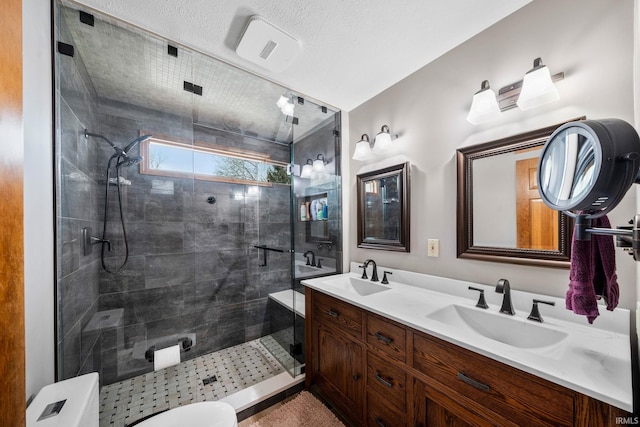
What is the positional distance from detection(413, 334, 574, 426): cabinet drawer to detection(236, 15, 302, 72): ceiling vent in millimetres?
1786

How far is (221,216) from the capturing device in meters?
2.44

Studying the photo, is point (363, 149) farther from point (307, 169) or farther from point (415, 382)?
point (415, 382)

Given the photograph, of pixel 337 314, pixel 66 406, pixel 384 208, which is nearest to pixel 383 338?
pixel 337 314

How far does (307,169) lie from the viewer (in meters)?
2.30

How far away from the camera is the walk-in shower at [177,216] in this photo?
4.75ft

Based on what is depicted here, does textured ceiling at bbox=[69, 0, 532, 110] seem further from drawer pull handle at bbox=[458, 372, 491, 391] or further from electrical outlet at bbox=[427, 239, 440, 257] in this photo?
drawer pull handle at bbox=[458, 372, 491, 391]

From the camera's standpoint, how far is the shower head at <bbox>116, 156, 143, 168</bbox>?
6.02ft

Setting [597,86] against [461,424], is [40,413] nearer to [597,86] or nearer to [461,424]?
[461,424]

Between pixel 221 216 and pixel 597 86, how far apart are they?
273 centimetres

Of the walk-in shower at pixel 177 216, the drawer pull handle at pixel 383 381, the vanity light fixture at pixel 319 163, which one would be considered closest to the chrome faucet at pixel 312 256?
the walk-in shower at pixel 177 216

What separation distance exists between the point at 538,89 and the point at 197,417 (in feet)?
7.49

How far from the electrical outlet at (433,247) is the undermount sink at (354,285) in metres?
0.44

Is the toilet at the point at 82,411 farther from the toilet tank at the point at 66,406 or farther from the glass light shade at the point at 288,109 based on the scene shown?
the glass light shade at the point at 288,109

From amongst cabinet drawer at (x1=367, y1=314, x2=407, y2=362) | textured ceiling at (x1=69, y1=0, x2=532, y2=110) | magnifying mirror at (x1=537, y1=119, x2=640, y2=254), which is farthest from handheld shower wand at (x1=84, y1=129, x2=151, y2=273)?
magnifying mirror at (x1=537, y1=119, x2=640, y2=254)
